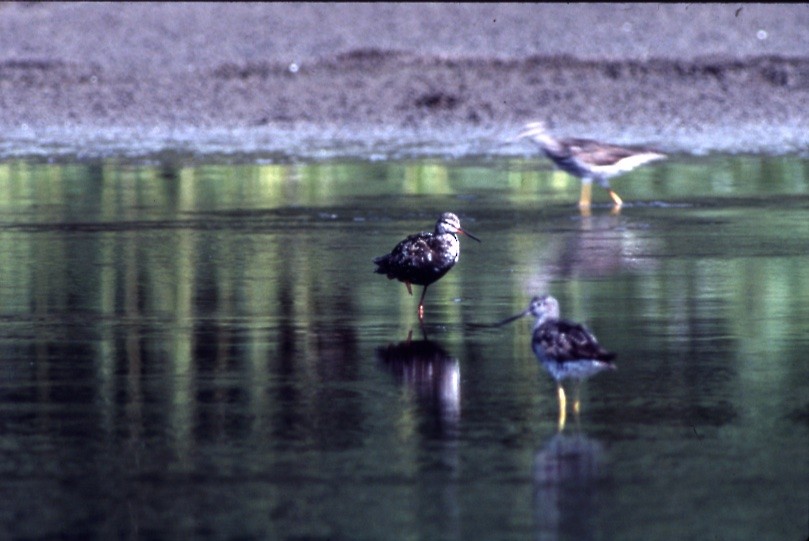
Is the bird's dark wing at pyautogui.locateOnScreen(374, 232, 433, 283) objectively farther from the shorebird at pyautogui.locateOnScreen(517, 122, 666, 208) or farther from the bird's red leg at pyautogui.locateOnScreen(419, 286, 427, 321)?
the shorebird at pyautogui.locateOnScreen(517, 122, 666, 208)

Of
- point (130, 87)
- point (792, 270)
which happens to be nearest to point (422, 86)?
point (130, 87)

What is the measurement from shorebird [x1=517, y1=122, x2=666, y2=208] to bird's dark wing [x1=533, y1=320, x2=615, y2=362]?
10.3 meters

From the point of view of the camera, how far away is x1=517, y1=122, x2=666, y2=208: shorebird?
1955cm

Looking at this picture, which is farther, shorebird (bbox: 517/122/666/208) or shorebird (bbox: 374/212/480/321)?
shorebird (bbox: 517/122/666/208)

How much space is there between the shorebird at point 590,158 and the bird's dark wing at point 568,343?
1028cm

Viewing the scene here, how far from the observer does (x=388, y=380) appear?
9.62 m

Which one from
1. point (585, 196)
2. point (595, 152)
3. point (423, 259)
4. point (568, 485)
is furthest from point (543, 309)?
point (595, 152)

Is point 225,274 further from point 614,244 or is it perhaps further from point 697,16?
point 697,16

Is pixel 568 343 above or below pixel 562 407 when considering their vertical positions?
above

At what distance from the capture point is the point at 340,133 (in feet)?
89.5

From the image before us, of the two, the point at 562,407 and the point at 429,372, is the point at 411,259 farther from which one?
the point at 562,407

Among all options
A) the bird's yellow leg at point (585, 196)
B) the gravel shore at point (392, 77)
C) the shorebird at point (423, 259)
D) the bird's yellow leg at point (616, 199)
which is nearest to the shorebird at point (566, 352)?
the shorebird at point (423, 259)

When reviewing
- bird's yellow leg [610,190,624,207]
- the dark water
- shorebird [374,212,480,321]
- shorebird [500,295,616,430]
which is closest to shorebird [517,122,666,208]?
bird's yellow leg [610,190,624,207]

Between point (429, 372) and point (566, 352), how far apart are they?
128 cm
